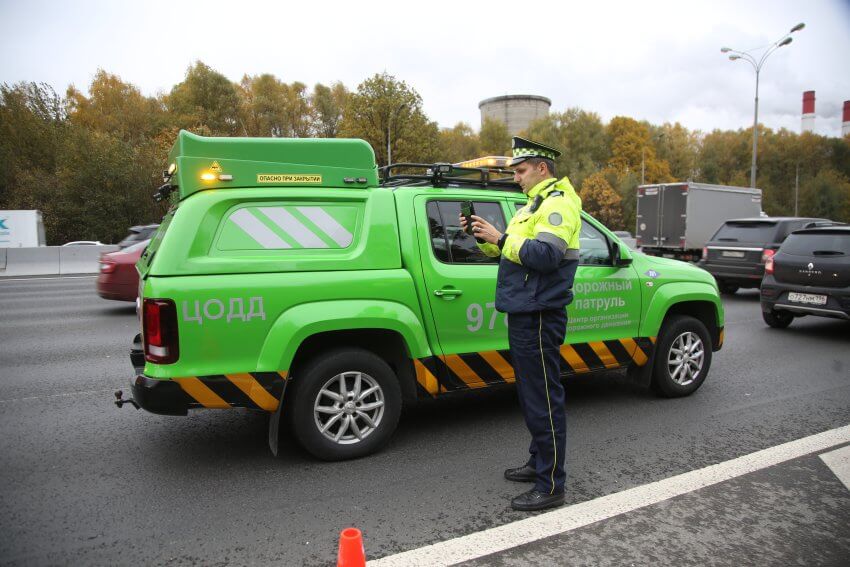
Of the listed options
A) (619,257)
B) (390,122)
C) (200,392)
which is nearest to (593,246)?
(619,257)

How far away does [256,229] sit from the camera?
3.73 metres

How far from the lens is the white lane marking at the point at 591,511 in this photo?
2.82 m

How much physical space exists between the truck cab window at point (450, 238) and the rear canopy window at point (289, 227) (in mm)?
615

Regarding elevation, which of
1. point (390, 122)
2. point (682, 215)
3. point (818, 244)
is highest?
point (390, 122)

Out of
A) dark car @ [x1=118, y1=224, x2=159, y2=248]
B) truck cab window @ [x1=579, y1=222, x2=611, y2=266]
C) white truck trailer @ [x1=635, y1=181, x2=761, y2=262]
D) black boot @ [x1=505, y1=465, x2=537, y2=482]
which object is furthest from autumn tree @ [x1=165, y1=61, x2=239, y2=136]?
black boot @ [x1=505, y1=465, x2=537, y2=482]

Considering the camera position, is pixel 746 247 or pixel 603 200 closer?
pixel 746 247

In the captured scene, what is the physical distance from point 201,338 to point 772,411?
463cm

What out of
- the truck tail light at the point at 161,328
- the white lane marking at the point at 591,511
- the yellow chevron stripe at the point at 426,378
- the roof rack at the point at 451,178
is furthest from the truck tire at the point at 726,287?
the truck tail light at the point at 161,328

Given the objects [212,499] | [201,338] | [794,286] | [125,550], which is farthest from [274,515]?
[794,286]

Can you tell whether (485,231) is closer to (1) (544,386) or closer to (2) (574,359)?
(1) (544,386)

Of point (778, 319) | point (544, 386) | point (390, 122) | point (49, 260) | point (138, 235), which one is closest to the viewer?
point (544, 386)

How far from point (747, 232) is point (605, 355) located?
32.0 feet

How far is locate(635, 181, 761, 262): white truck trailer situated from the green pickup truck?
16.9m

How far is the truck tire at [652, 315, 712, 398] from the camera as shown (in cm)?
527
